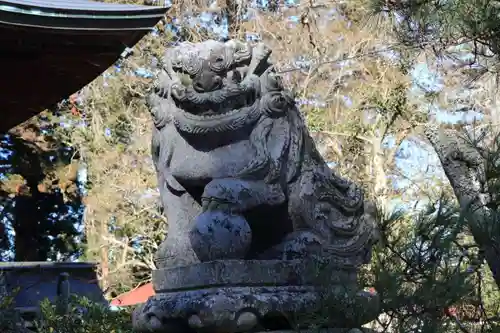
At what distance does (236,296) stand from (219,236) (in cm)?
25

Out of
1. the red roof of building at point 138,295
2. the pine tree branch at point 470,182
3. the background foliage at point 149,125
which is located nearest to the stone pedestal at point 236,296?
the pine tree branch at point 470,182

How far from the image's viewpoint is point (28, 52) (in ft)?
20.2

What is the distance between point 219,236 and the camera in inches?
118

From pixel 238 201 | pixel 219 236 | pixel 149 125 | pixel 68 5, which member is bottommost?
pixel 219 236

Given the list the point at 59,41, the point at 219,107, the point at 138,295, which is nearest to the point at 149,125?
the point at 138,295

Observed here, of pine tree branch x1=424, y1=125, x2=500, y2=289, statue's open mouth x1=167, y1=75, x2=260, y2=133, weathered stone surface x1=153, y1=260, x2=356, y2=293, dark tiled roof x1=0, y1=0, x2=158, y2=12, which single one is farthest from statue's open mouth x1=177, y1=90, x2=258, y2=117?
dark tiled roof x1=0, y1=0, x2=158, y2=12

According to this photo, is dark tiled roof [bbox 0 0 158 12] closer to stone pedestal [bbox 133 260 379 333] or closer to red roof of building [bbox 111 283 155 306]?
stone pedestal [bbox 133 260 379 333]

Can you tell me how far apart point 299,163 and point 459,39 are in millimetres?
1069

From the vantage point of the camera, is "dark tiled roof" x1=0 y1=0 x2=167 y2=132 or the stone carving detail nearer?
the stone carving detail

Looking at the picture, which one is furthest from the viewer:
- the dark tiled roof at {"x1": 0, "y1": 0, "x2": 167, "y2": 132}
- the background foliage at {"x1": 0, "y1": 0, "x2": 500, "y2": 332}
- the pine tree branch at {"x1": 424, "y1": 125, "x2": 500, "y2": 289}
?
the background foliage at {"x1": 0, "y1": 0, "x2": 500, "y2": 332}

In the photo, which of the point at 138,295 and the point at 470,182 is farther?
the point at 138,295

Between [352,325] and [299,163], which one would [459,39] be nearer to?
[299,163]

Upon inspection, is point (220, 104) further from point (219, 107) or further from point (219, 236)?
point (219, 236)

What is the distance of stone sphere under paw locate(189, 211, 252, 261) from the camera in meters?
3.01
